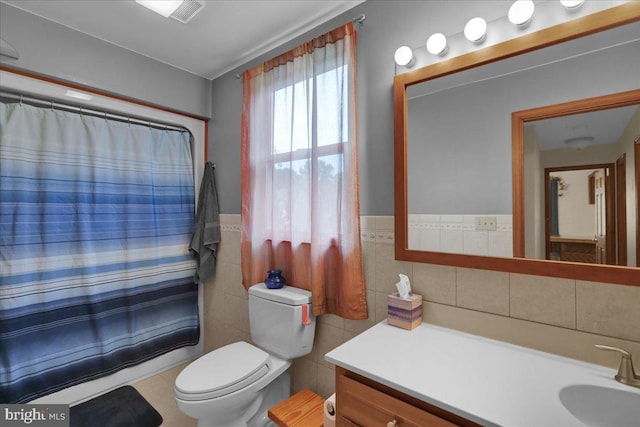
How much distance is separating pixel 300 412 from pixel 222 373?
1.50 ft

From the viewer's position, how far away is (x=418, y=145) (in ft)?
4.44

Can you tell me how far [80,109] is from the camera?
194 centimetres

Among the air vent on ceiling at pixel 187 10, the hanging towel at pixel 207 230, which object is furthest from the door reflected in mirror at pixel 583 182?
the hanging towel at pixel 207 230

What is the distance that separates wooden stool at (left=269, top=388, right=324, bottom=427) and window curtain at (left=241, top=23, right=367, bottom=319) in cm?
50

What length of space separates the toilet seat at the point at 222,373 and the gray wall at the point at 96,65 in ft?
6.11

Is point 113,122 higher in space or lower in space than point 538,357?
higher

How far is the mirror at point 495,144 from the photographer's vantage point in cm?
96

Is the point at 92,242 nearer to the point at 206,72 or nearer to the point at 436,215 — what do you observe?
the point at 206,72

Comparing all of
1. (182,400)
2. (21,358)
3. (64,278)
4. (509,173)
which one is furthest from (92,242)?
(509,173)

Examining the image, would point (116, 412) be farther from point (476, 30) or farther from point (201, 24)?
point (476, 30)

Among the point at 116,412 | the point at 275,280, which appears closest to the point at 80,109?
the point at 275,280

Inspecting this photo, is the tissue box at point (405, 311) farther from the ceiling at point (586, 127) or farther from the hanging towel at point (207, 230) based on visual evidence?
the hanging towel at point (207, 230)

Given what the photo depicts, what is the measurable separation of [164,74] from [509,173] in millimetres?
2406

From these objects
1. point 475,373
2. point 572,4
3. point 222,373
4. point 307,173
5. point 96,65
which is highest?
point 96,65
